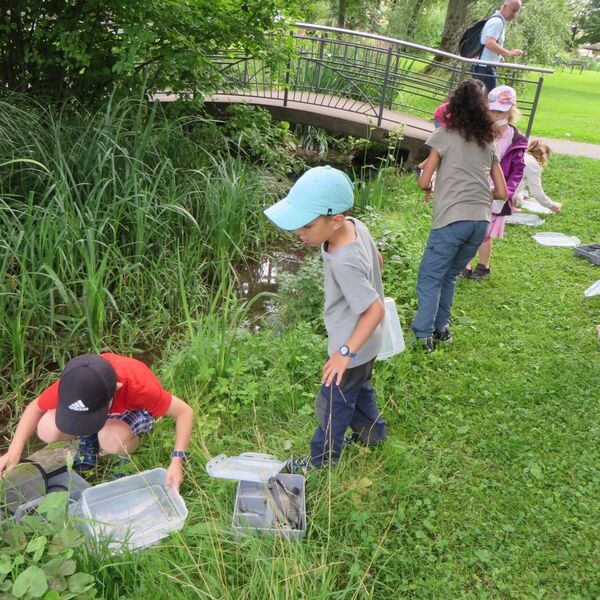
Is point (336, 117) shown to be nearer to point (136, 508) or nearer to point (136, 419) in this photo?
point (136, 419)

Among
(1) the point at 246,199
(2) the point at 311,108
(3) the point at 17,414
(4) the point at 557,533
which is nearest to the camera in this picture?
(4) the point at 557,533

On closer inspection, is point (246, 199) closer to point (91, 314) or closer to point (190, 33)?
point (190, 33)

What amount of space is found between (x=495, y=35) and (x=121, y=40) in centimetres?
438

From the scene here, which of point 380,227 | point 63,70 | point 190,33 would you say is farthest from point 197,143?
point 380,227

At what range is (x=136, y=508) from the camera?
2.19 metres

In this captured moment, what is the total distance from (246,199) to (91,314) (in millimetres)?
2011

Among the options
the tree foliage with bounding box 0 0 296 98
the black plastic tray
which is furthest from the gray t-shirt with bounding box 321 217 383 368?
the black plastic tray

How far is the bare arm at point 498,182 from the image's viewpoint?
312 cm

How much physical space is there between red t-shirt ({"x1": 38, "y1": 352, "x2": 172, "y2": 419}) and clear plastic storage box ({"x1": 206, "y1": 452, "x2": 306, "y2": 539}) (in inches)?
12.9

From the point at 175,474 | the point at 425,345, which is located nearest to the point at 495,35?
the point at 425,345

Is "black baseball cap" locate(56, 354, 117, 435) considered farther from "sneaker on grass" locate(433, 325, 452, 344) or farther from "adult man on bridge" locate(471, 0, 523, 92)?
"adult man on bridge" locate(471, 0, 523, 92)

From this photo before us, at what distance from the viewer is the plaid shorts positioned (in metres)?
2.31

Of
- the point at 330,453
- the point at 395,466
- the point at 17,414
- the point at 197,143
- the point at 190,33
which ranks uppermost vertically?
the point at 190,33

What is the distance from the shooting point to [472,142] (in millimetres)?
2984
